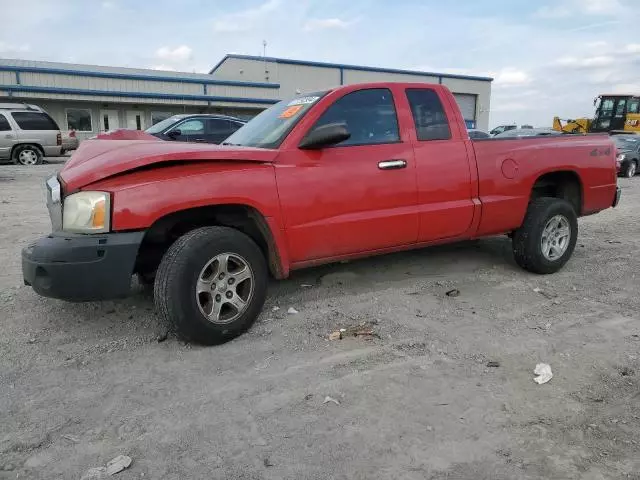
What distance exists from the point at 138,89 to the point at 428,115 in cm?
2680

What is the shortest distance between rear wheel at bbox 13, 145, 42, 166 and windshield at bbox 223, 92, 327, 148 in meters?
15.3

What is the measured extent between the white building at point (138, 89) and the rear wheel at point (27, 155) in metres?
10.2

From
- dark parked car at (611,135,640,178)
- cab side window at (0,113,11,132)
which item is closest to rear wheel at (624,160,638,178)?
dark parked car at (611,135,640,178)

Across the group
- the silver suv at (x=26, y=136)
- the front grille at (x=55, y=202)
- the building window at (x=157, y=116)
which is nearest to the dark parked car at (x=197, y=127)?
the silver suv at (x=26, y=136)

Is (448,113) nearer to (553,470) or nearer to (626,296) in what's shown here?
(626,296)

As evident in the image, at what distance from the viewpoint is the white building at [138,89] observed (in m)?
26.1

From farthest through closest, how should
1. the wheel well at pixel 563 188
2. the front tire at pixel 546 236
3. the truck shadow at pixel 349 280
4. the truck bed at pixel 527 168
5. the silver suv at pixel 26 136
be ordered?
1. the silver suv at pixel 26 136
2. the wheel well at pixel 563 188
3. the front tire at pixel 546 236
4. the truck bed at pixel 527 168
5. the truck shadow at pixel 349 280

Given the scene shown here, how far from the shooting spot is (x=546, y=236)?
5.32 m

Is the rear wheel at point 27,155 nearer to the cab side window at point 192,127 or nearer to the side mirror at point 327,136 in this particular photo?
the cab side window at point 192,127

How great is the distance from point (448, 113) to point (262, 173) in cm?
199

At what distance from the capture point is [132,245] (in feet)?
10.9

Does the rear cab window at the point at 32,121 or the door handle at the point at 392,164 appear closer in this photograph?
the door handle at the point at 392,164

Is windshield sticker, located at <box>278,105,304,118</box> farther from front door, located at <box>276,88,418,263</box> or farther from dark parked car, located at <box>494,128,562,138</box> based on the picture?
dark parked car, located at <box>494,128,562,138</box>

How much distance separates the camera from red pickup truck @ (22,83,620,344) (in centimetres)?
332
